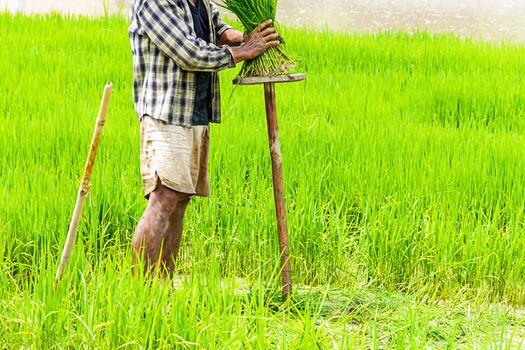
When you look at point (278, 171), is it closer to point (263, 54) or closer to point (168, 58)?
point (263, 54)

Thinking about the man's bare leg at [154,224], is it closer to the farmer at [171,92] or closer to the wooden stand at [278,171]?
the farmer at [171,92]

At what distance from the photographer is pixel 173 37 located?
110 inches

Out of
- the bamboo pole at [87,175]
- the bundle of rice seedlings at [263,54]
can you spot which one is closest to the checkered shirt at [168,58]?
the bundle of rice seedlings at [263,54]

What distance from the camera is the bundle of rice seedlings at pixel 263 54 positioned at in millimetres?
2988

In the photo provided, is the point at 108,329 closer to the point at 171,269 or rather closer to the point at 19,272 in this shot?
the point at 171,269

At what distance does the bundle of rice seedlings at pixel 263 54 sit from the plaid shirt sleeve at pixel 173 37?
21 centimetres

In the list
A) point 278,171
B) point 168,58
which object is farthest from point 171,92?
point 278,171

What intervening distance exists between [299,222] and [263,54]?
0.89 metres

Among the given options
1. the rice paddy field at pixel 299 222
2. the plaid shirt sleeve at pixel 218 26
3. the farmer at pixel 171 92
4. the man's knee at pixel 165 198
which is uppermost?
the plaid shirt sleeve at pixel 218 26

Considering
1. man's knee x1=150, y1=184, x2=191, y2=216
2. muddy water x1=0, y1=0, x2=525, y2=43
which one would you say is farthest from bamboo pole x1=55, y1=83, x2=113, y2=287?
muddy water x1=0, y1=0, x2=525, y2=43

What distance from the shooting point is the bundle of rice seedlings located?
2988mm

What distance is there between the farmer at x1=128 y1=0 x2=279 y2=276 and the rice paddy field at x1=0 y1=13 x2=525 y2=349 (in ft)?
0.79

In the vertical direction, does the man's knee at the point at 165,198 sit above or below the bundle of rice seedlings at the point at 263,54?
below

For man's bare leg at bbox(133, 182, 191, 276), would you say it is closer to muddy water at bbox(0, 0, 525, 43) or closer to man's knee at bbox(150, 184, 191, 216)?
man's knee at bbox(150, 184, 191, 216)
